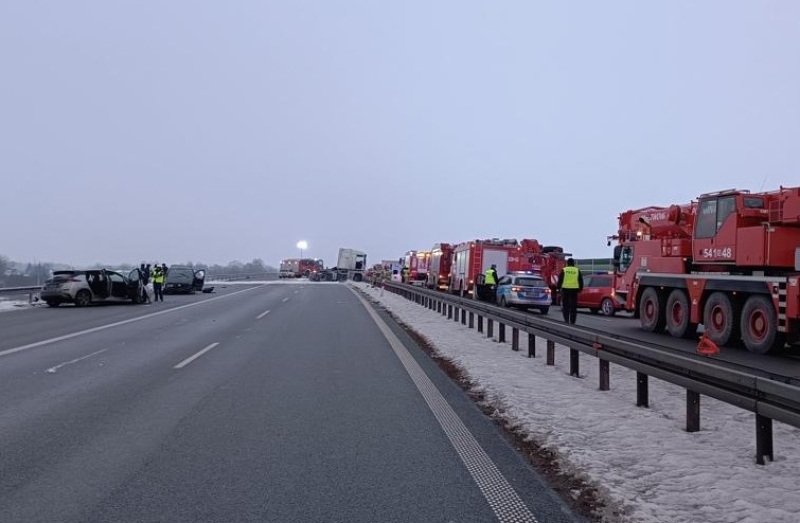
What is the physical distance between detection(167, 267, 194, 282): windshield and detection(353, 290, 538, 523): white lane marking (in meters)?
30.7

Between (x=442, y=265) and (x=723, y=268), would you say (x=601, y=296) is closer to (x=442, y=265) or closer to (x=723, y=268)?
(x=723, y=268)

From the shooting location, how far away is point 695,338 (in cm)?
1628

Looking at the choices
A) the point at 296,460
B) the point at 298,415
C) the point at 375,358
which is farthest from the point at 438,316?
the point at 296,460

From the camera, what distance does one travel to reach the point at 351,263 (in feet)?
258

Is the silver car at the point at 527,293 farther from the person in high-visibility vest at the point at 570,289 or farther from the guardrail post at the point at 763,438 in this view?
the guardrail post at the point at 763,438

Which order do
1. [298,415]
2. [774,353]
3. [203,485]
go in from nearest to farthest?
1. [203,485]
2. [298,415]
3. [774,353]

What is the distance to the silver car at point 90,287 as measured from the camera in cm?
2417

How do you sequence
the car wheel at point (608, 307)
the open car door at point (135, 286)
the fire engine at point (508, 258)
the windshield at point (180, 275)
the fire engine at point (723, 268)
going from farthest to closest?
1. the windshield at point (180, 275)
2. the fire engine at point (508, 258)
3. the open car door at point (135, 286)
4. the car wheel at point (608, 307)
5. the fire engine at point (723, 268)

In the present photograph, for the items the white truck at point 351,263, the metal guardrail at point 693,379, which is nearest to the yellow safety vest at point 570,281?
the metal guardrail at point 693,379

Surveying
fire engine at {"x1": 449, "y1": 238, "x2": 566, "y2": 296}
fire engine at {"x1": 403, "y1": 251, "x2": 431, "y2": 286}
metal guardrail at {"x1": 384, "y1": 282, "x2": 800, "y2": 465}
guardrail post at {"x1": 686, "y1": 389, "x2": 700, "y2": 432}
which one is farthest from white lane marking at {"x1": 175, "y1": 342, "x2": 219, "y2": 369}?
fire engine at {"x1": 403, "y1": 251, "x2": 431, "y2": 286}

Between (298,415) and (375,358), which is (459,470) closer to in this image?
(298,415)

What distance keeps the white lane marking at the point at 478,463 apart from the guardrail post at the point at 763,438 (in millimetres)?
2239

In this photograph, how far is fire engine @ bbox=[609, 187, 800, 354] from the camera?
517 inches

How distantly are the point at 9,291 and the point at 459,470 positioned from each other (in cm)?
2499
